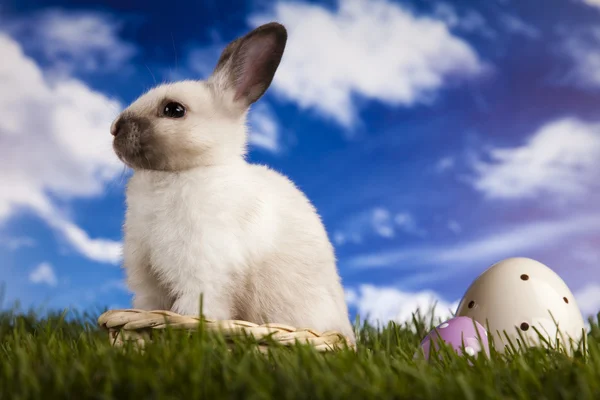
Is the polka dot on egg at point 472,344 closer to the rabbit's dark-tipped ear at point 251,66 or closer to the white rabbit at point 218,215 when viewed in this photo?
the white rabbit at point 218,215

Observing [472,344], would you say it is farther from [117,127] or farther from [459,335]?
[117,127]

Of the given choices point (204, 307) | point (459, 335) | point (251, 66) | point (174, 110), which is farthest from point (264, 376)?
point (251, 66)

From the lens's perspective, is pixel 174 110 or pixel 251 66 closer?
pixel 174 110

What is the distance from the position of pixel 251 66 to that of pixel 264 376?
5.25ft

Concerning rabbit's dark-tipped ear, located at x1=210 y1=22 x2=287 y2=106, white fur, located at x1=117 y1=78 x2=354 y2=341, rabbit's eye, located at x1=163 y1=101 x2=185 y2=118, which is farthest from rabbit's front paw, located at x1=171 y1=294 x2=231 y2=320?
rabbit's dark-tipped ear, located at x1=210 y1=22 x2=287 y2=106

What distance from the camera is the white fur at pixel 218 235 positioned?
2676 millimetres

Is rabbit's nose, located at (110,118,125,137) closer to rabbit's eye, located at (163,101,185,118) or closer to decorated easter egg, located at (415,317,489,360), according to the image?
rabbit's eye, located at (163,101,185,118)

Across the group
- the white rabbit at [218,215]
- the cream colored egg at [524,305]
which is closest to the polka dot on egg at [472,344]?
the cream colored egg at [524,305]

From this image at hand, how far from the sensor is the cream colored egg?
10.3 feet

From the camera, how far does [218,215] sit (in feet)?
8.99

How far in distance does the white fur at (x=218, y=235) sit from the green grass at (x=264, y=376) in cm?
36

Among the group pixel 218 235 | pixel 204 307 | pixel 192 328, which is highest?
pixel 218 235

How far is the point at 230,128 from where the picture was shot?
2936mm

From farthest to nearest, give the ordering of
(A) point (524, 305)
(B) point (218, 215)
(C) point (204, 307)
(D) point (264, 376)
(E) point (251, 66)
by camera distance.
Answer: (A) point (524, 305), (E) point (251, 66), (B) point (218, 215), (C) point (204, 307), (D) point (264, 376)
